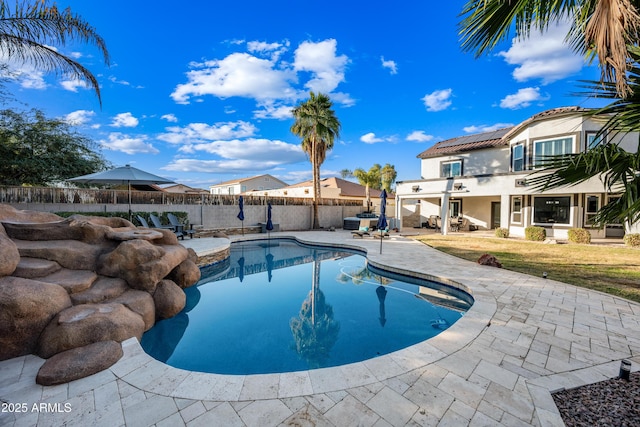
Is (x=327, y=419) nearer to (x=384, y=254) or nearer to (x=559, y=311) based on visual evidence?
(x=559, y=311)

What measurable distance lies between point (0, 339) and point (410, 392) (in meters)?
5.17

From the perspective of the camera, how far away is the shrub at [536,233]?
1377 centimetres

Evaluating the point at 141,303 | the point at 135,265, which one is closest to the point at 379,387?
the point at 141,303

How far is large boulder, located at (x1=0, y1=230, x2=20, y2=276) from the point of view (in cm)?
382

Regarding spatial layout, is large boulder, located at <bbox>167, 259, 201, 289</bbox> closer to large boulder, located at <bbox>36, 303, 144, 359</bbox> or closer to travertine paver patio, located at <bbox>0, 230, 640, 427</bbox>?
large boulder, located at <bbox>36, 303, 144, 359</bbox>

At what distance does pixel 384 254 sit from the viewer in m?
10.7

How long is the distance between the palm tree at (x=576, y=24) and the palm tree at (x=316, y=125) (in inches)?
597

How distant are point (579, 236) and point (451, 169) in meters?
8.19

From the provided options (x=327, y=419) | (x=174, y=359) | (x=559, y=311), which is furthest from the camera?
(x=559, y=311)

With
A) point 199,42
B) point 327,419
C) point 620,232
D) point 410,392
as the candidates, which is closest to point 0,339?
point 327,419

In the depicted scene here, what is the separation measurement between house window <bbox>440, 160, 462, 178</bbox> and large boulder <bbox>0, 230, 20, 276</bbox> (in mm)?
20360

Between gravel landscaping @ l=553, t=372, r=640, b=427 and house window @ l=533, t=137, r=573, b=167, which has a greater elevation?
house window @ l=533, t=137, r=573, b=167

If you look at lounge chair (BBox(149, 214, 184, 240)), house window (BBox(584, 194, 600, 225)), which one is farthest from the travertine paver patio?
house window (BBox(584, 194, 600, 225))

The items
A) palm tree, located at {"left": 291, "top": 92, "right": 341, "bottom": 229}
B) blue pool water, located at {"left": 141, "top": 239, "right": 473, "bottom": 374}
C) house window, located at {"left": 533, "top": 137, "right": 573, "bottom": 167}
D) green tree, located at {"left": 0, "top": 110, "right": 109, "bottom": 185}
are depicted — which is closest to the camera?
blue pool water, located at {"left": 141, "top": 239, "right": 473, "bottom": 374}
